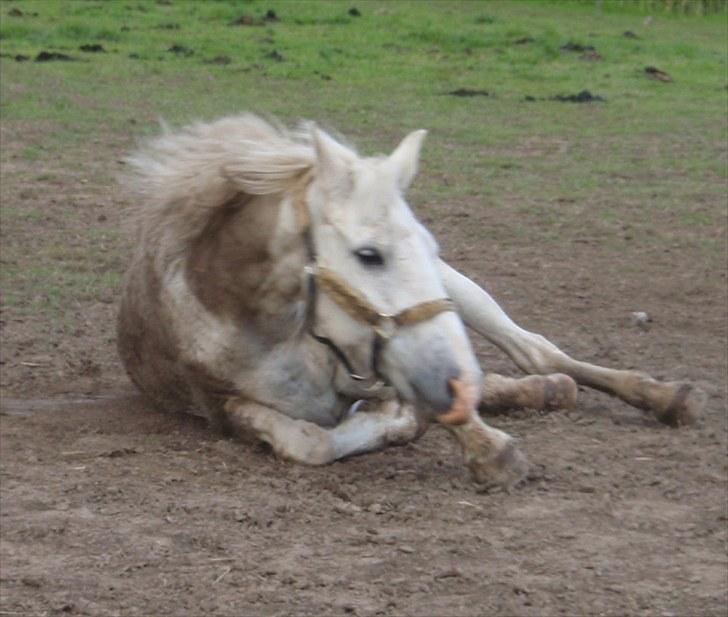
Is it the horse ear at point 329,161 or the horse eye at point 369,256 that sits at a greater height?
the horse ear at point 329,161

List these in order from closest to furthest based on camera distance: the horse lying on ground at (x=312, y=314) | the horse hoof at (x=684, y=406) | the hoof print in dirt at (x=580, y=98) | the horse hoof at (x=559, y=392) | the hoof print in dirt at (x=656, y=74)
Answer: the horse lying on ground at (x=312, y=314) → the horse hoof at (x=684, y=406) → the horse hoof at (x=559, y=392) → the hoof print in dirt at (x=580, y=98) → the hoof print in dirt at (x=656, y=74)

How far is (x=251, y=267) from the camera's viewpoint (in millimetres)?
4609

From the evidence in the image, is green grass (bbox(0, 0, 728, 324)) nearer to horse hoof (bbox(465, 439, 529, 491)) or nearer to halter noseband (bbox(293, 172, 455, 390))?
halter noseband (bbox(293, 172, 455, 390))

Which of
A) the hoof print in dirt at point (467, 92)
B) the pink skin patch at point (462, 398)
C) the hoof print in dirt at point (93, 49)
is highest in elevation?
the pink skin patch at point (462, 398)

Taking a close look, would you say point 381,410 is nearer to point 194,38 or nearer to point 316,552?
point 316,552

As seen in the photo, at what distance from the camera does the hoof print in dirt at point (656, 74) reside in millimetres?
16125

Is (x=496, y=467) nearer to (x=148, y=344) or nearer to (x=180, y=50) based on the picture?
(x=148, y=344)

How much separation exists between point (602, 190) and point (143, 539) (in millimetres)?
6545

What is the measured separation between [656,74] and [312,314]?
12.6 metres

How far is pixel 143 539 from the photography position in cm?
402

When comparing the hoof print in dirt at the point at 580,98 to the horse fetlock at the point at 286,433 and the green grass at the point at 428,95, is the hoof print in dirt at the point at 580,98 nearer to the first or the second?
the green grass at the point at 428,95

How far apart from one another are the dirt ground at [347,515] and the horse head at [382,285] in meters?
0.43

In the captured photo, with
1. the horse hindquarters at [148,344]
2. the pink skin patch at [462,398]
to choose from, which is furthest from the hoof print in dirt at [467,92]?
the pink skin patch at [462,398]

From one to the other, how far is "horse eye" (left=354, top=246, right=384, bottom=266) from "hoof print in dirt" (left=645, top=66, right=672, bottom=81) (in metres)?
12.6
